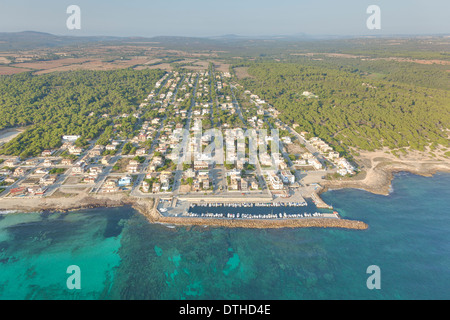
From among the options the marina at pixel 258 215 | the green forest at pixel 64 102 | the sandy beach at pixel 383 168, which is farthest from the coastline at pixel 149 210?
the green forest at pixel 64 102

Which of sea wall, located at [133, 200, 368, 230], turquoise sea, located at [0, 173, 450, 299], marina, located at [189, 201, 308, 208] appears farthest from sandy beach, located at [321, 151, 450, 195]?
sea wall, located at [133, 200, 368, 230]

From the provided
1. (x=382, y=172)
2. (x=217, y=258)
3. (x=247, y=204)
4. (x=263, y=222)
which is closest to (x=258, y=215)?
(x=263, y=222)

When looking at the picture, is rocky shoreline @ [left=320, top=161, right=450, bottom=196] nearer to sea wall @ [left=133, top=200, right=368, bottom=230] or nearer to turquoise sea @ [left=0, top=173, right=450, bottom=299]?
turquoise sea @ [left=0, top=173, right=450, bottom=299]

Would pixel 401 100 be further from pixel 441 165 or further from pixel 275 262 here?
pixel 275 262

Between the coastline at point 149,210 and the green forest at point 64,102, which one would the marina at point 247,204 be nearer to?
the coastline at point 149,210
